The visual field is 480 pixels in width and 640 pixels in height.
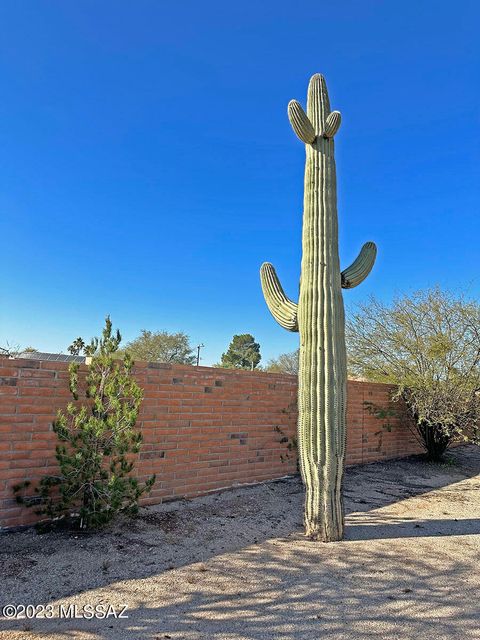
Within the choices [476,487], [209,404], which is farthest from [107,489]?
[476,487]

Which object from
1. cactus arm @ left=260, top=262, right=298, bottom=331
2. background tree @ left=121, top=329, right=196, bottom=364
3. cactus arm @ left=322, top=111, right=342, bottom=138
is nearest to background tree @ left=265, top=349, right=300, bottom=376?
background tree @ left=121, top=329, right=196, bottom=364

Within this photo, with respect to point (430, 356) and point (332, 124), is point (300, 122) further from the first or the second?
point (430, 356)

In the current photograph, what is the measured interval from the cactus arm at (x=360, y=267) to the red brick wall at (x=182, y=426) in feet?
7.09

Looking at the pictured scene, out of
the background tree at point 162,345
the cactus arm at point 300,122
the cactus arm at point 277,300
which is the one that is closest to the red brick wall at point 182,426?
the cactus arm at point 277,300

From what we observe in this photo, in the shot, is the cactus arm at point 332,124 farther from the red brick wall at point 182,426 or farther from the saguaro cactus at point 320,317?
the red brick wall at point 182,426

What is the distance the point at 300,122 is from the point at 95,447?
396 centimetres

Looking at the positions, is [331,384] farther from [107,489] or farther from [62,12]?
[62,12]

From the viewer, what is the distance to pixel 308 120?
4.73m

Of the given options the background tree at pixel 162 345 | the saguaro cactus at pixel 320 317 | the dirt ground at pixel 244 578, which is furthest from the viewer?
the background tree at pixel 162 345

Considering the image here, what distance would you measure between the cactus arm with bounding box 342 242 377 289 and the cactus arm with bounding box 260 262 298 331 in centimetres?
66

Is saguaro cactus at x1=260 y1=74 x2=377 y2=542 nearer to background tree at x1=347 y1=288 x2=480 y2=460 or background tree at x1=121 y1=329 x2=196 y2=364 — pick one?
background tree at x1=347 y1=288 x2=480 y2=460

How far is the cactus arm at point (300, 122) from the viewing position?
466 cm

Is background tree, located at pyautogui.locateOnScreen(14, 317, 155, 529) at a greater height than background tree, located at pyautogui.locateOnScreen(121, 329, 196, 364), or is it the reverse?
background tree, located at pyautogui.locateOnScreen(121, 329, 196, 364)

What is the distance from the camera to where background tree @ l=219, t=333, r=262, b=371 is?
175 feet
